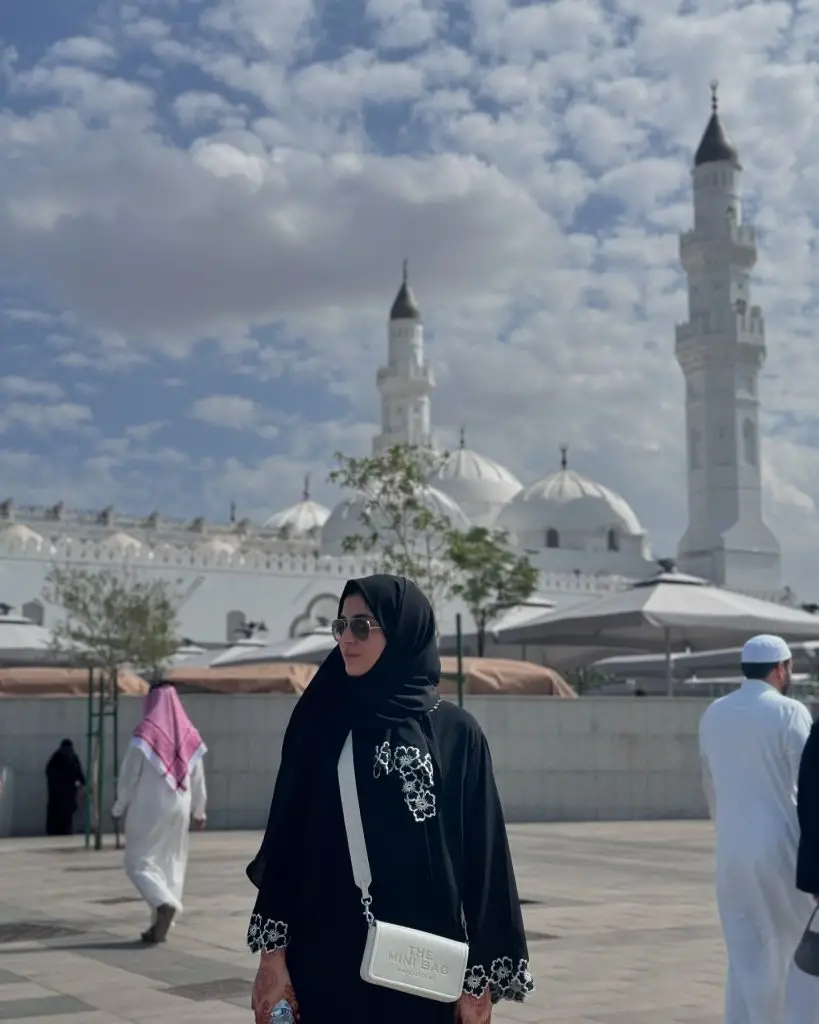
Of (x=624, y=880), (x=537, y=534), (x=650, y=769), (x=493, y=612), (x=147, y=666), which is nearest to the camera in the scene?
(x=624, y=880)

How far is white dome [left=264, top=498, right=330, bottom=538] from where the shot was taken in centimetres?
8169

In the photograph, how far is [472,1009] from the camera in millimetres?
2850

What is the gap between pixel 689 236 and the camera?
178ft

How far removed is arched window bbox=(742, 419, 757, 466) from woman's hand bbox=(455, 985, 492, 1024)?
175ft

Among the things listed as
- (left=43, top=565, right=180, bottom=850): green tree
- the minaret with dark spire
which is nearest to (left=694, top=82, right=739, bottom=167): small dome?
the minaret with dark spire

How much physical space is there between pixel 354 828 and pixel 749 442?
54.0 meters

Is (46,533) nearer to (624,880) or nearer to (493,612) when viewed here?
(493,612)

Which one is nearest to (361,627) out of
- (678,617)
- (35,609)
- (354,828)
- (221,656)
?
(354,828)

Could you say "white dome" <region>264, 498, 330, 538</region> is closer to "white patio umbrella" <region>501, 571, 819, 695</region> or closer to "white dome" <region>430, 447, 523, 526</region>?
"white dome" <region>430, 447, 523, 526</region>

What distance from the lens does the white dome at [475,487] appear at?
212ft

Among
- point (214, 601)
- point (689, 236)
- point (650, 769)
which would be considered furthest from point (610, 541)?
point (650, 769)

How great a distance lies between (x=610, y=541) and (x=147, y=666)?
34169 millimetres

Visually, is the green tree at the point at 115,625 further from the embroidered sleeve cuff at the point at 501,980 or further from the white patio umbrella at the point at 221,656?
the embroidered sleeve cuff at the point at 501,980

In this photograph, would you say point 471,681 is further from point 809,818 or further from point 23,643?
point 809,818
